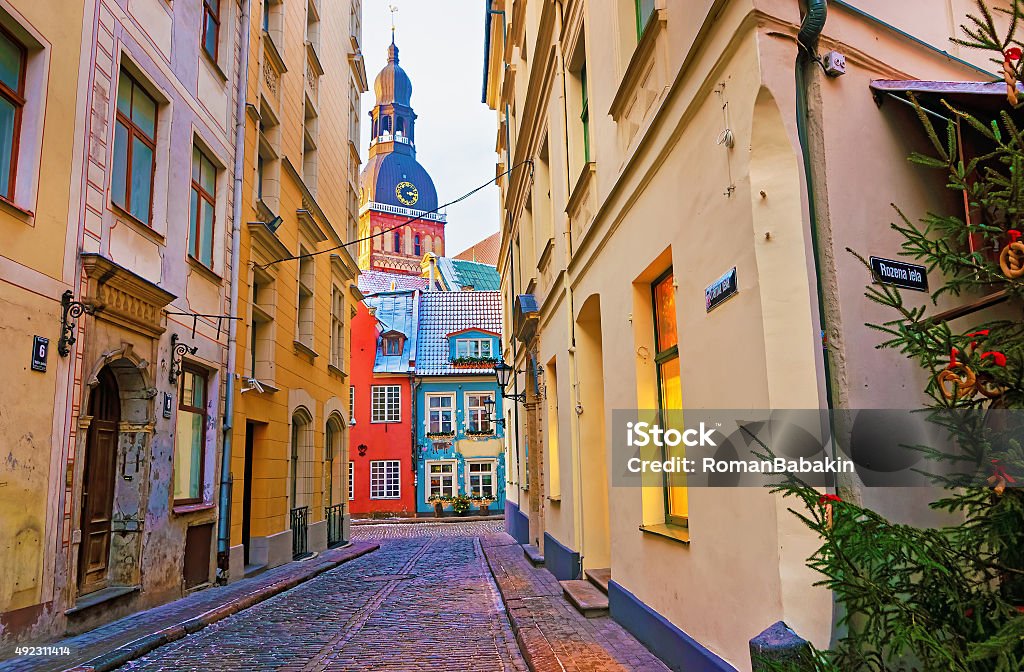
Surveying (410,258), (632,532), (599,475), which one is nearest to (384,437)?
(599,475)

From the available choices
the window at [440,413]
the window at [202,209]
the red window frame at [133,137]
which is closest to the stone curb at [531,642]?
the red window frame at [133,137]

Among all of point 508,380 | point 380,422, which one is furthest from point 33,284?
point 380,422

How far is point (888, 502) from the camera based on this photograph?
4.00m

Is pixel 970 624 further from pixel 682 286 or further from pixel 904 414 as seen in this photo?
pixel 682 286

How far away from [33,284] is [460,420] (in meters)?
30.7

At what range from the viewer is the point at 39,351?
24.0 ft

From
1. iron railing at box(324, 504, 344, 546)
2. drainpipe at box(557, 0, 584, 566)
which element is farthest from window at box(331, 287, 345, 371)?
drainpipe at box(557, 0, 584, 566)

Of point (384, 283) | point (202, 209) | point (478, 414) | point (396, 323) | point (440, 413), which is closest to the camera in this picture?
point (202, 209)

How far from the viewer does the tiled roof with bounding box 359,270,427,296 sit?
156ft

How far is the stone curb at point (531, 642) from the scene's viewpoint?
241 inches

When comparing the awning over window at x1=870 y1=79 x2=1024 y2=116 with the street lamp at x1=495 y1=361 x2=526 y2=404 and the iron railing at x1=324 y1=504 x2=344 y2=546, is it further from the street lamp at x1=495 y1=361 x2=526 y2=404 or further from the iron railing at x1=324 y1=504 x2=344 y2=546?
the iron railing at x1=324 y1=504 x2=344 y2=546

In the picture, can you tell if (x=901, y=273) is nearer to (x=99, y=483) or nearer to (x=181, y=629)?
(x=181, y=629)

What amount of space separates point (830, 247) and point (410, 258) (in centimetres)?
9630

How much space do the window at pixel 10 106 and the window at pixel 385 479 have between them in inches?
1218
